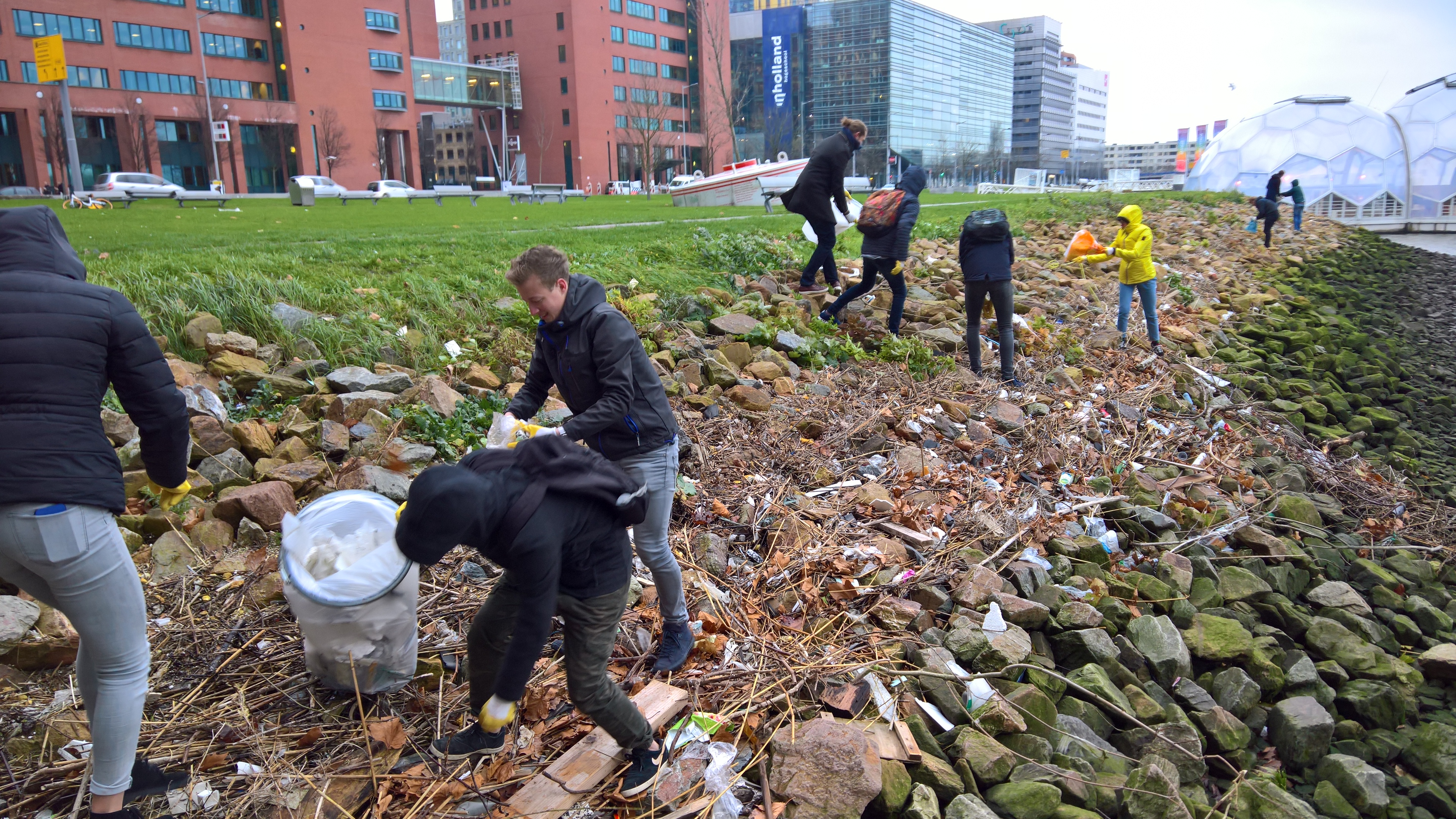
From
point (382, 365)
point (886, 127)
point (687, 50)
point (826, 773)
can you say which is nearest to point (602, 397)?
point (826, 773)

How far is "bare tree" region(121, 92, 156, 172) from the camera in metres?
46.3

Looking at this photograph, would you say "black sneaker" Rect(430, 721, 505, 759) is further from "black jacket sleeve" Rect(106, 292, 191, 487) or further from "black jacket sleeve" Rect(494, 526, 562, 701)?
→ "black jacket sleeve" Rect(106, 292, 191, 487)

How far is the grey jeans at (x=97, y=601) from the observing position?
7.54ft

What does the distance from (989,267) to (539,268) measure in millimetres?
5282

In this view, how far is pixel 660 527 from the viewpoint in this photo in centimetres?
347

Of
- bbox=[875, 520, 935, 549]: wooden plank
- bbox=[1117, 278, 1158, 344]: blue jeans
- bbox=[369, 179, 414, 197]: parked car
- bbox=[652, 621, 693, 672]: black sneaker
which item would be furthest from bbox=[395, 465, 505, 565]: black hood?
bbox=[369, 179, 414, 197]: parked car

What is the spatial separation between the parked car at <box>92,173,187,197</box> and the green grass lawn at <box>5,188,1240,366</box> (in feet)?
56.3

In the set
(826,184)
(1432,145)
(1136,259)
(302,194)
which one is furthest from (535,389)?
(1432,145)

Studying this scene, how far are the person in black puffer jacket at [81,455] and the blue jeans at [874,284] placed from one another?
648 centimetres

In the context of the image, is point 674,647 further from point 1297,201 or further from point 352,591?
point 1297,201

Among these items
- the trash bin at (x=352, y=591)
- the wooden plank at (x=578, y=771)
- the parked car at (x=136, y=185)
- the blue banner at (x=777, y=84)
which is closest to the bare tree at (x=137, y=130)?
the parked car at (x=136, y=185)

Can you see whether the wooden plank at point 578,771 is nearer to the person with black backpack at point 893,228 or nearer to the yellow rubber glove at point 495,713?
the yellow rubber glove at point 495,713

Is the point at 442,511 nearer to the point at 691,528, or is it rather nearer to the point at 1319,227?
the point at 691,528

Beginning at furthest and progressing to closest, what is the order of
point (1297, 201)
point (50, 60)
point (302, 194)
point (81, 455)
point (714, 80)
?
point (714, 80) → point (302, 194) → point (1297, 201) → point (50, 60) → point (81, 455)
